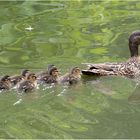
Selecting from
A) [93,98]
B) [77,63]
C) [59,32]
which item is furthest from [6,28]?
[93,98]

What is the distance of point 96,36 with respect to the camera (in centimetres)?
1016

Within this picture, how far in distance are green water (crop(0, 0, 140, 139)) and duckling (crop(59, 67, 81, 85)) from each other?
0.11m

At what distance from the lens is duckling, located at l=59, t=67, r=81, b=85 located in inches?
290

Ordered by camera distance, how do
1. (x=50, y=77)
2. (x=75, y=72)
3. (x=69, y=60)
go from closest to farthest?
(x=50, y=77) < (x=75, y=72) < (x=69, y=60)

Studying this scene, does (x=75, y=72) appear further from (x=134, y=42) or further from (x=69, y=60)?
(x=134, y=42)

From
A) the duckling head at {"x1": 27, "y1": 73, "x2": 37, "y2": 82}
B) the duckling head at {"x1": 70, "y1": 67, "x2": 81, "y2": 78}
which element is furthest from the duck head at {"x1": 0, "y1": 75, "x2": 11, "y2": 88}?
the duckling head at {"x1": 70, "y1": 67, "x2": 81, "y2": 78}

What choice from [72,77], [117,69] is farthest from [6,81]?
[117,69]

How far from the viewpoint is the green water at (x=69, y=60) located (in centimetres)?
596

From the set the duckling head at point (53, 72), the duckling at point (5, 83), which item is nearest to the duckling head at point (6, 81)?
the duckling at point (5, 83)

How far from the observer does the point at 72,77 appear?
741 centimetres

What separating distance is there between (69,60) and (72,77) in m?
1.25

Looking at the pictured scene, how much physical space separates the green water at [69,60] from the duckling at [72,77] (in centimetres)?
11

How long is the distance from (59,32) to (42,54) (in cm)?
168

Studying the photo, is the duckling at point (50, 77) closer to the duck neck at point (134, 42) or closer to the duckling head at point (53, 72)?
the duckling head at point (53, 72)
